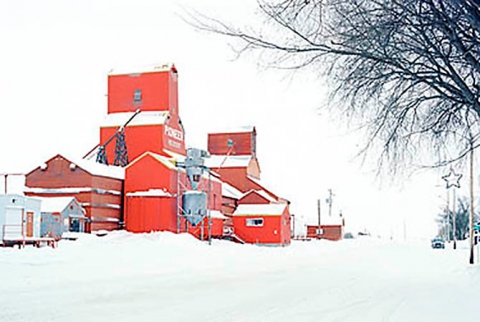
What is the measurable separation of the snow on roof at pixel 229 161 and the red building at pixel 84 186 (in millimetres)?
25174

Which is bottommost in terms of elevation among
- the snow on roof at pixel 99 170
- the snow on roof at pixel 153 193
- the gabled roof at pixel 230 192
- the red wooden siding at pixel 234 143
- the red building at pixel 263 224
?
the red building at pixel 263 224

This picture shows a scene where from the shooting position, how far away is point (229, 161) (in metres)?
73.6

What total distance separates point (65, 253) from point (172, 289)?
13088 millimetres

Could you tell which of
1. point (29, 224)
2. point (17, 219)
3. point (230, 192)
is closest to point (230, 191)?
point (230, 192)

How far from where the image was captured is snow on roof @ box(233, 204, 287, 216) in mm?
61719

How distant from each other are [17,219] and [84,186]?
9.89 metres

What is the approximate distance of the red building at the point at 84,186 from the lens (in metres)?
45.5

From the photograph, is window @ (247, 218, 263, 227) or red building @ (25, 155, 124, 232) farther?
window @ (247, 218, 263, 227)

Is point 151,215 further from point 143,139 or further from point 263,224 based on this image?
point 263,224

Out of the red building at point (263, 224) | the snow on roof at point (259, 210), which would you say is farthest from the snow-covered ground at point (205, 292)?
the snow on roof at point (259, 210)

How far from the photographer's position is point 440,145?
49.7 feet

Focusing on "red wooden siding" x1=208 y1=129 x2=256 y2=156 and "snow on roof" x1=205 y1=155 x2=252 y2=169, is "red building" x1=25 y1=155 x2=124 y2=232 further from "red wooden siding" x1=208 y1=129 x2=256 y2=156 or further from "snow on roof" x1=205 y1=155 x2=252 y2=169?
"red wooden siding" x1=208 y1=129 x2=256 y2=156

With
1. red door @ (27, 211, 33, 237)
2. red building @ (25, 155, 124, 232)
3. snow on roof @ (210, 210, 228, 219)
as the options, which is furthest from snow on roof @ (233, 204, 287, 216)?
red door @ (27, 211, 33, 237)

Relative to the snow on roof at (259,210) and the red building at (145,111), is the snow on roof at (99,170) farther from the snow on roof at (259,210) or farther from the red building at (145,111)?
the snow on roof at (259,210)
